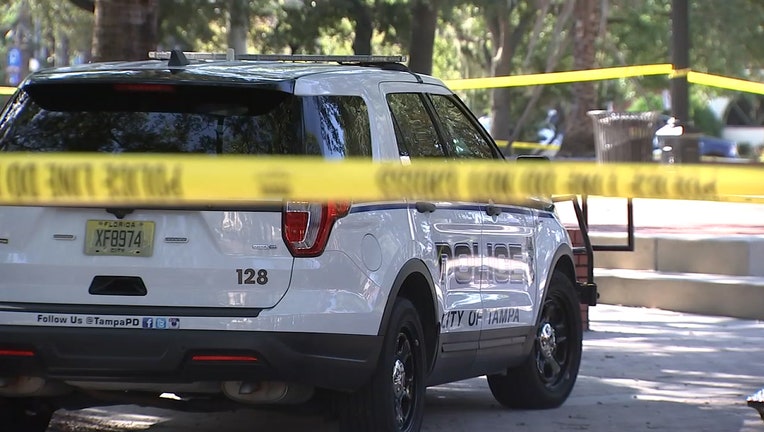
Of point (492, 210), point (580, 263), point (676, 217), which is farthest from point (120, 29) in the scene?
point (676, 217)

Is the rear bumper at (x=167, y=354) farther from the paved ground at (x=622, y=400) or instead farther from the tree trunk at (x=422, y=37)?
the tree trunk at (x=422, y=37)

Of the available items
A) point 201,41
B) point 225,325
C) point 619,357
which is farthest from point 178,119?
point 201,41

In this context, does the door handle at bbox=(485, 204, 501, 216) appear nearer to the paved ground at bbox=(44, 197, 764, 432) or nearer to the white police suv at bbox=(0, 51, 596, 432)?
the white police suv at bbox=(0, 51, 596, 432)

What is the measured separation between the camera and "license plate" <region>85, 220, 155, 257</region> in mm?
6008

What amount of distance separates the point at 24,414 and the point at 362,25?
23.2 meters

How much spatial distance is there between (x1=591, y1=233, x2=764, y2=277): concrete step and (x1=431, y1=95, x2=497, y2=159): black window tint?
5.59 m

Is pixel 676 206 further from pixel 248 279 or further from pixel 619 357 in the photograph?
pixel 248 279

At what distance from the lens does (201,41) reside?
103ft

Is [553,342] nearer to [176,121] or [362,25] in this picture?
[176,121]

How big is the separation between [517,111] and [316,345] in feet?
137

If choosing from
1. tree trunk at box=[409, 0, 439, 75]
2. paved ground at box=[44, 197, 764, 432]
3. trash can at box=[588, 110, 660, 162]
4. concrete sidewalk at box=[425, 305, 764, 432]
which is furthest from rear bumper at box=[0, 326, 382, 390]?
tree trunk at box=[409, 0, 439, 75]

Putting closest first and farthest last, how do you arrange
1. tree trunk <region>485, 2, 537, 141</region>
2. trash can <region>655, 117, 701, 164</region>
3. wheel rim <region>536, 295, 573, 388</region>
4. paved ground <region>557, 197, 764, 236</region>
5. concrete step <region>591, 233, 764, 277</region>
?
wheel rim <region>536, 295, 573, 388</region>, concrete step <region>591, 233, 764, 277</region>, paved ground <region>557, 197, 764, 236</region>, trash can <region>655, 117, 701, 164</region>, tree trunk <region>485, 2, 537, 141</region>

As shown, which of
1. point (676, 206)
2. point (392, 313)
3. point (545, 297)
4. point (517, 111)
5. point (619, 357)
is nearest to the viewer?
point (392, 313)

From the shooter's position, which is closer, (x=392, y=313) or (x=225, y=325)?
(x=225, y=325)
